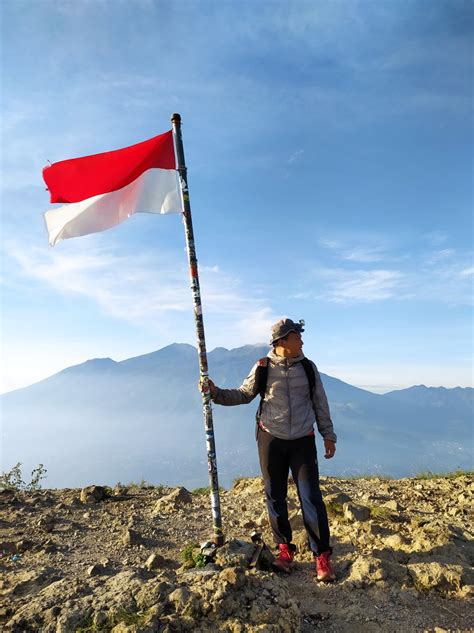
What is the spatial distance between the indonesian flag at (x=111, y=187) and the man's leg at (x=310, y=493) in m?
4.06

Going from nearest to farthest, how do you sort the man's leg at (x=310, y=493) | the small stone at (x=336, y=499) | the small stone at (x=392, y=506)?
the man's leg at (x=310, y=493) → the small stone at (x=336, y=499) → the small stone at (x=392, y=506)

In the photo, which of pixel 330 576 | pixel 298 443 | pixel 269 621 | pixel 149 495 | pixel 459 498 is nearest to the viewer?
pixel 269 621

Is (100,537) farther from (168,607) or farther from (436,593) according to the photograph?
(436,593)

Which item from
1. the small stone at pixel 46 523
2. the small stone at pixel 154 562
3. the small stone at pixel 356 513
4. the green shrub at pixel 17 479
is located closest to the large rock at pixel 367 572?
the small stone at pixel 356 513

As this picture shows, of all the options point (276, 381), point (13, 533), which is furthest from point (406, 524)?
point (13, 533)

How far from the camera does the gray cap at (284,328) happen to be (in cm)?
571

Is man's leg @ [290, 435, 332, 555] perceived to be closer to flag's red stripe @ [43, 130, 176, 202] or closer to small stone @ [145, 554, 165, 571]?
small stone @ [145, 554, 165, 571]

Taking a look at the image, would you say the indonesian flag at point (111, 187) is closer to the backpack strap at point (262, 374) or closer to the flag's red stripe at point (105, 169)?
the flag's red stripe at point (105, 169)

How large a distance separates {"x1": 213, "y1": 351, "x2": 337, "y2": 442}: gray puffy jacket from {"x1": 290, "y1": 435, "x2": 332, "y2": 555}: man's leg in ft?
0.71

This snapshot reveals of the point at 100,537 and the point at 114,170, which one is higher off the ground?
the point at 114,170

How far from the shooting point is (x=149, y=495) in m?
10.5

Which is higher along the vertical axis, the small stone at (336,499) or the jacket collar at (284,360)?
the jacket collar at (284,360)

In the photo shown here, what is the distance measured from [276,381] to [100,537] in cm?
449

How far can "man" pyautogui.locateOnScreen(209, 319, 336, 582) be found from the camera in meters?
5.64
